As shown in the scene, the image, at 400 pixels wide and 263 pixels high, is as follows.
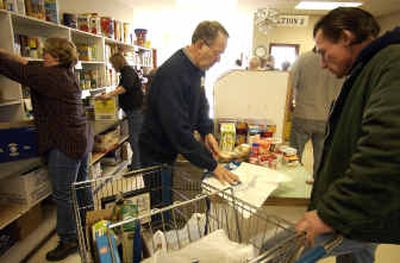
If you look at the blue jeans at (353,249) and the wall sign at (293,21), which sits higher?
the wall sign at (293,21)

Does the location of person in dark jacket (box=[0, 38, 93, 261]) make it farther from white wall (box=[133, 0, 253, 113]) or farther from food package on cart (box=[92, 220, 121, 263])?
white wall (box=[133, 0, 253, 113])

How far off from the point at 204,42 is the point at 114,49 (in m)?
3.69

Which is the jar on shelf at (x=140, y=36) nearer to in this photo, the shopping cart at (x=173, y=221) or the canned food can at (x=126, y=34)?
the canned food can at (x=126, y=34)

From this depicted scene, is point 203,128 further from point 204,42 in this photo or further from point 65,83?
point 65,83

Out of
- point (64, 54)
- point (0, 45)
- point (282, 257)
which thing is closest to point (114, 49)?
point (0, 45)

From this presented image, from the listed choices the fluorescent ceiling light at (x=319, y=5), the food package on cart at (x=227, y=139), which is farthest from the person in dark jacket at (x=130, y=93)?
the fluorescent ceiling light at (x=319, y=5)

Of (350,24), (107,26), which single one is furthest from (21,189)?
(107,26)

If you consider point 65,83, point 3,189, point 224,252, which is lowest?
point 3,189

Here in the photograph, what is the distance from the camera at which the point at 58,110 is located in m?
1.89

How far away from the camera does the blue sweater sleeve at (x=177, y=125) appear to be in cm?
130

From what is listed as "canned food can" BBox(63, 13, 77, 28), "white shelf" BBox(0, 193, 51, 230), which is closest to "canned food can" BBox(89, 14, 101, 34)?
"canned food can" BBox(63, 13, 77, 28)

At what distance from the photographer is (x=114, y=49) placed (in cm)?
471

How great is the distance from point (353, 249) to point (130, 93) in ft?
10.0

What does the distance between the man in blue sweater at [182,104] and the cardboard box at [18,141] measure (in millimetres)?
855
